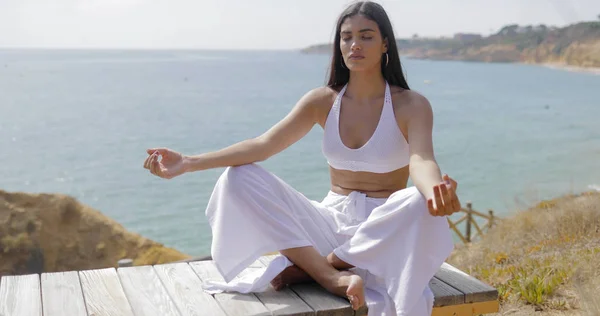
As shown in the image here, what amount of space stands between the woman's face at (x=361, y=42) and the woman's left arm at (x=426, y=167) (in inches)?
10.8

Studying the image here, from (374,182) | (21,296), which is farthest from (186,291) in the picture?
(374,182)

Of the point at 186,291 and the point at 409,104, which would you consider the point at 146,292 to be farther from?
the point at 409,104

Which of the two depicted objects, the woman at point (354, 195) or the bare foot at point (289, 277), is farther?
the bare foot at point (289, 277)

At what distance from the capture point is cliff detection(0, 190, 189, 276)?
9.99 meters

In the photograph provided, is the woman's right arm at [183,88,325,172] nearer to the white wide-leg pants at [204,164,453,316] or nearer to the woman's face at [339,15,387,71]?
the white wide-leg pants at [204,164,453,316]

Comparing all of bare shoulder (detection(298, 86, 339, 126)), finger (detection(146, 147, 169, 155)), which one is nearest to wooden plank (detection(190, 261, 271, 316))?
finger (detection(146, 147, 169, 155))

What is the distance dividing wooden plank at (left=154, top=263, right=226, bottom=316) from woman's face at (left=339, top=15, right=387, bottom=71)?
1255mm

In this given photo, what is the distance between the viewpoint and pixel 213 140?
4019 centimetres

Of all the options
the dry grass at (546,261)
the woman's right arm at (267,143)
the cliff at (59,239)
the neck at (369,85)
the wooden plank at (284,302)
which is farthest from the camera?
the cliff at (59,239)

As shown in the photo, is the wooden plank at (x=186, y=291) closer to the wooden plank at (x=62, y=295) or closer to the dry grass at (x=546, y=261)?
the wooden plank at (x=62, y=295)

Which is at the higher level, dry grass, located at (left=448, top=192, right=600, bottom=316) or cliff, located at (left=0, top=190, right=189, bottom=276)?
dry grass, located at (left=448, top=192, right=600, bottom=316)

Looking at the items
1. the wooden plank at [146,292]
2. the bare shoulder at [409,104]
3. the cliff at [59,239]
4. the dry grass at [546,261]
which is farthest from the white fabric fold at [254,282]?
the cliff at [59,239]

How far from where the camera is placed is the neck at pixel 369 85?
3.24 meters

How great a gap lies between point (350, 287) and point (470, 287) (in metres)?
0.62
